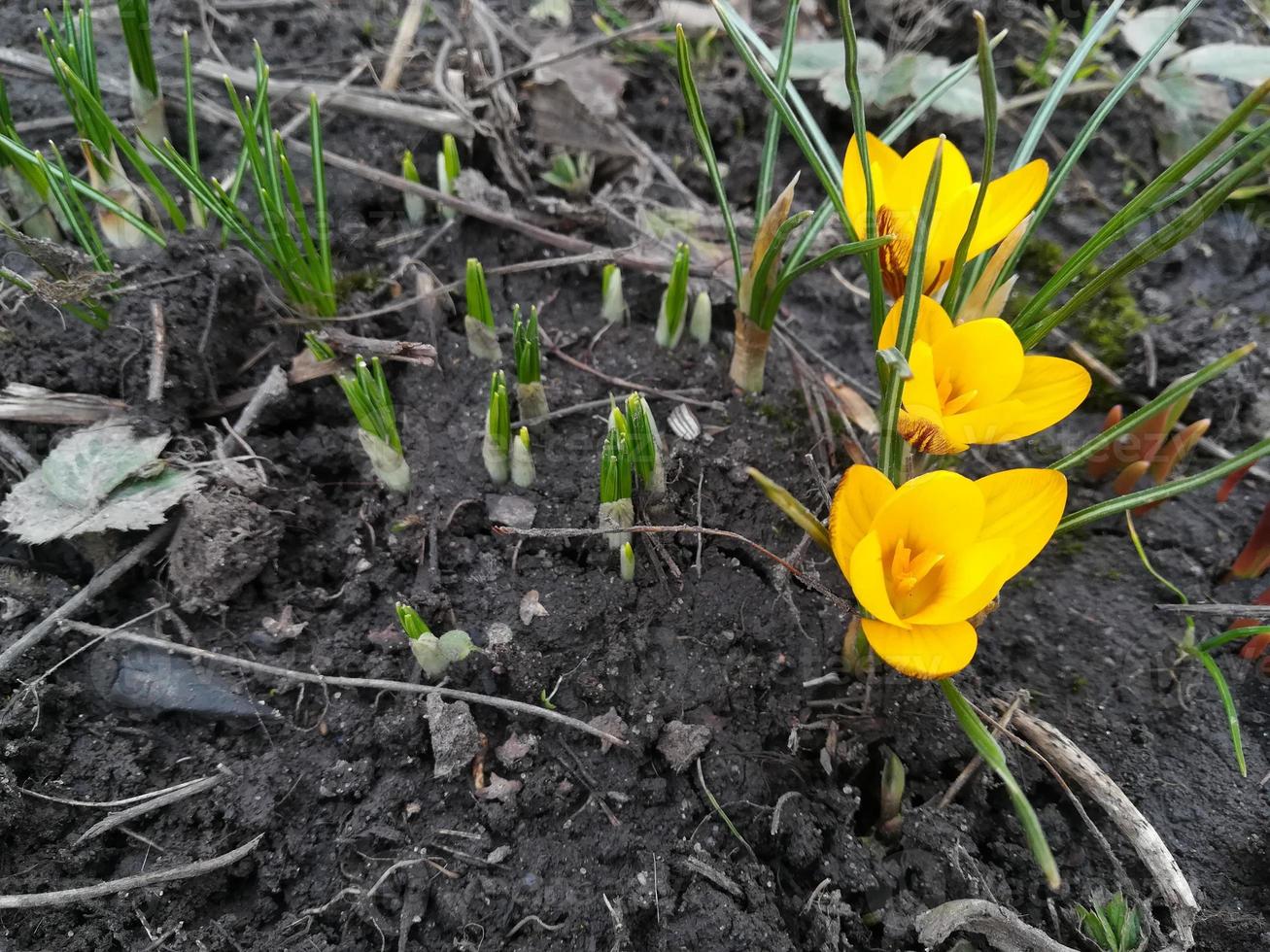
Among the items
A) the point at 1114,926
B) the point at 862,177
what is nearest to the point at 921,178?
the point at 862,177

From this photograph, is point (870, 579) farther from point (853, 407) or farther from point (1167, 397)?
point (853, 407)

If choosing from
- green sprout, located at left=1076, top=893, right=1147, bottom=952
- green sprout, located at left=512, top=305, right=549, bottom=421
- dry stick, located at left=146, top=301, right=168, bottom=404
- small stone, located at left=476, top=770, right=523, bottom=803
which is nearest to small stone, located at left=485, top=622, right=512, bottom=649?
small stone, located at left=476, top=770, right=523, bottom=803

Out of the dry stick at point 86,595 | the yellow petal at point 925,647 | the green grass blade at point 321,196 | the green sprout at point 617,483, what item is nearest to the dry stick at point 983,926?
the yellow petal at point 925,647

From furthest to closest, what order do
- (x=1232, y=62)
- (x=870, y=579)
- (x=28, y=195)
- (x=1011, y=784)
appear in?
(x=1232, y=62) → (x=28, y=195) → (x=870, y=579) → (x=1011, y=784)

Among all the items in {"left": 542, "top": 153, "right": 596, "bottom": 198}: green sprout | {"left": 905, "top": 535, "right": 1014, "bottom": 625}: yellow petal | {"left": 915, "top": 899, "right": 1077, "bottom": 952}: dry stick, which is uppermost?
{"left": 542, "top": 153, "right": 596, "bottom": 198}: green sprout

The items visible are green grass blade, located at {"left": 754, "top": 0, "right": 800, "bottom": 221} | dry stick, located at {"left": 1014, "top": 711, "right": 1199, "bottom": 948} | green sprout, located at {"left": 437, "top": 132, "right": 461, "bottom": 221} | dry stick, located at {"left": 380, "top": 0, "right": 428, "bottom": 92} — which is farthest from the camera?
dry stick, located at {"left": 380, "top": 0, "right": 428, "bottom": 92}

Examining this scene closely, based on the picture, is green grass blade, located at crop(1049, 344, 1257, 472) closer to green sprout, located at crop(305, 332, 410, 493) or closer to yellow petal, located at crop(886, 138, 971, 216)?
yellow petal, located at crop(886, 138, 971, 216)
